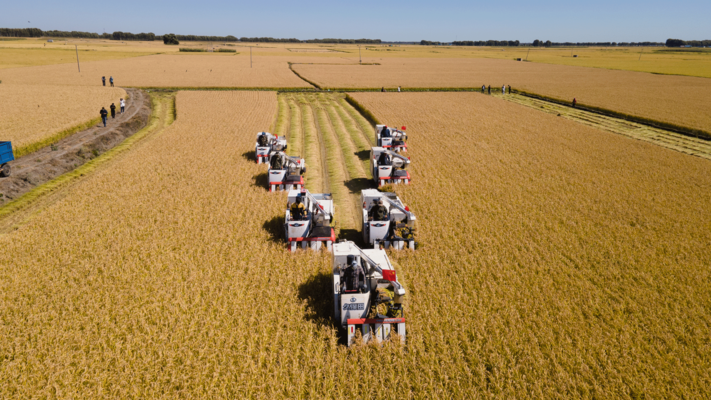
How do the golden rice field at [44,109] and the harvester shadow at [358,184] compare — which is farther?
the golden rice field at [44,109]

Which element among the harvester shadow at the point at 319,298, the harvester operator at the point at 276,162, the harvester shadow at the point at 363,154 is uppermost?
the harvester operator at the point at 276,162

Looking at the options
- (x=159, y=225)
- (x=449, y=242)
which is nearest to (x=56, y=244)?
(x=159, y=225)

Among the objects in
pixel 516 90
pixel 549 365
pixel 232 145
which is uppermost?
pixel 516 90

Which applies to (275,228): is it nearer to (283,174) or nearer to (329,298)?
(283,174)

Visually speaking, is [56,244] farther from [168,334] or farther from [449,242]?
[449,242]

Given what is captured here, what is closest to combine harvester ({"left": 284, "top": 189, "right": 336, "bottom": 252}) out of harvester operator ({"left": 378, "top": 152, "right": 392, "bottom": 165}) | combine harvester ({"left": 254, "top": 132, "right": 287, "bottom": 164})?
harvester operator ({"left": 378, "top": 152, "right": 392, "bottom": 165})

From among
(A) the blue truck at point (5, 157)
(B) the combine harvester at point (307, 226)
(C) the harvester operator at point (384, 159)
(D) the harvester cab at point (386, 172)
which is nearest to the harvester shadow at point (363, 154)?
(D) the harvester cab at point (386, 172)

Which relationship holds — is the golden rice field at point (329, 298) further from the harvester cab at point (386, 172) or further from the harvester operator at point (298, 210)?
the harvester operator at point (298, 210)
